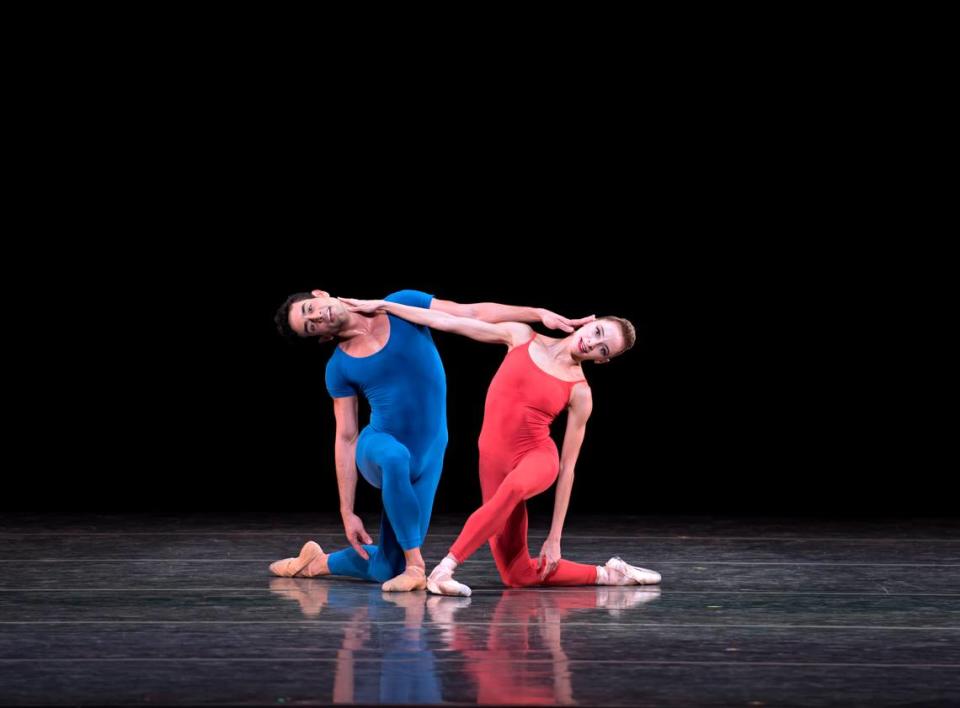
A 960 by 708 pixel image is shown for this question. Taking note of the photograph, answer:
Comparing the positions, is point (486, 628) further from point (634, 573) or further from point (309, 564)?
point (309, 564)

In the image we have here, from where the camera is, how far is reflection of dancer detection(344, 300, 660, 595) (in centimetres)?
406

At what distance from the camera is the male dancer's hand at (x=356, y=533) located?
4250mm

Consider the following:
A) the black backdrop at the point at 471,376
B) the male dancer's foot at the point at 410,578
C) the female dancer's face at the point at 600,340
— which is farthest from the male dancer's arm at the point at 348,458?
the black backdrop at the point at 471,376

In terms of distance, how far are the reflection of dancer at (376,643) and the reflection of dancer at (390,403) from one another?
151 mm

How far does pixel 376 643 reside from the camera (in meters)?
3.36

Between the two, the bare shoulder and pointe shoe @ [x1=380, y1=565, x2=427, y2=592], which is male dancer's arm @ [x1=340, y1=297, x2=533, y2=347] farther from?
pointe shoe @ [x1=380, y1=565, x2=427, y2=592]

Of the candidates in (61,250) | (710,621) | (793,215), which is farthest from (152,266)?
(710,621)

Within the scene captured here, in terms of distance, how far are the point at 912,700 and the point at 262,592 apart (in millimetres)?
2038

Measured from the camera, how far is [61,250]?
23.7ft

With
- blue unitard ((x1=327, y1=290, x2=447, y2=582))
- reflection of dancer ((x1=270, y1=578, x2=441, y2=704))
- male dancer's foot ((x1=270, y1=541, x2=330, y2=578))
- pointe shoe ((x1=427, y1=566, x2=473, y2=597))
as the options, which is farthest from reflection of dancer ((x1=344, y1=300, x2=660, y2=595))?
male dancer's foot ((x1=270, y1=541, x2=330, y2=578))

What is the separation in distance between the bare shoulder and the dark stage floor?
76 cm

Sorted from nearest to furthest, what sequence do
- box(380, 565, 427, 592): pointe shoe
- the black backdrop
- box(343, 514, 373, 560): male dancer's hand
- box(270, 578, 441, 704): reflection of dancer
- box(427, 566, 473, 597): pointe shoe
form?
box(270, 578, 441, 704): reflection of dancer < box(427, 566, 473, 597): pointe shoe < box(380, 565, 427, 592): pointe shoe < box(343, 514, 373, 560): male dancer's hand < the black backdrop

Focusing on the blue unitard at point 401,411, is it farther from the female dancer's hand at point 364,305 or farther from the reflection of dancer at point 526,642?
the reflection of dancer at point 526,642

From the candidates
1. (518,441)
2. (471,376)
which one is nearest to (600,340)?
(518,441)
